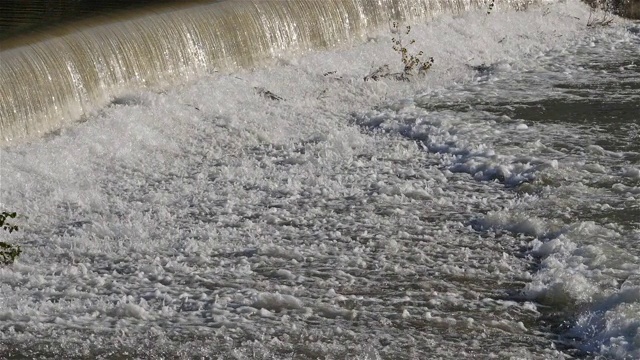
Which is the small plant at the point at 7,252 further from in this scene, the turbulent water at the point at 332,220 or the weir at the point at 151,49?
the weir at the point at 151,49

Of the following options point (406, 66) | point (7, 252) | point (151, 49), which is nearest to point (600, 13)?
point (406, 66)

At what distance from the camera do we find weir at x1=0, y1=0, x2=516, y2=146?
9.36 metres

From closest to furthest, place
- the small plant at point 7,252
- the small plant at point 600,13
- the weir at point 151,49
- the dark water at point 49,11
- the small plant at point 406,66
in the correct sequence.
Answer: the small plant at point 7,252, the weir at point 151,49, the dark water at point 49,11, the small plant at point 406,66, the small plant at point 600,13

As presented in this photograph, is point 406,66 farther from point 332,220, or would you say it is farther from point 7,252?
point 7,252

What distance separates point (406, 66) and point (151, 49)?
9.50 feet

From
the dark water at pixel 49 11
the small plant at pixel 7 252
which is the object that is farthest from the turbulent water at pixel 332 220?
the dark water at pixel 49 11

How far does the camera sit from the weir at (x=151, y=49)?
9359mm

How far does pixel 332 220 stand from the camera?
25.2 feet

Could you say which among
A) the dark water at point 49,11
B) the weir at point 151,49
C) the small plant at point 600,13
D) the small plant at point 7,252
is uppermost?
the dark water at point 49,11

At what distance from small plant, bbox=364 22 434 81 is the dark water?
2.12 metres

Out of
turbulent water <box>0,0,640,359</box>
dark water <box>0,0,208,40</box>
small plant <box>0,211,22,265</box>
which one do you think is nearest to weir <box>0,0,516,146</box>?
turbulent water <box>0,0,640,359</box>

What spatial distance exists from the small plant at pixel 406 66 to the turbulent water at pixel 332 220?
147mm

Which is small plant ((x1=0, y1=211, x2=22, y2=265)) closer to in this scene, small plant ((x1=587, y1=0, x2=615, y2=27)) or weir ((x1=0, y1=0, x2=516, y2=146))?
weir ((x1=0, y1=0, x2=516, y2=146))

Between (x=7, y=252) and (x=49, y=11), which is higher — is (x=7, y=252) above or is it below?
below
